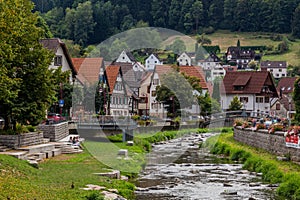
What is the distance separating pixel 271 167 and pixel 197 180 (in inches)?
166

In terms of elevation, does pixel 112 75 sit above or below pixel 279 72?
below

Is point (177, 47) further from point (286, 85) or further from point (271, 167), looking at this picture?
point (271, 167)

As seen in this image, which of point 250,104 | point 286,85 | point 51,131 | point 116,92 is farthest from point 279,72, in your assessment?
point 51,131

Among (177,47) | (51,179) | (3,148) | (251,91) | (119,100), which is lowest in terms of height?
(51,179)

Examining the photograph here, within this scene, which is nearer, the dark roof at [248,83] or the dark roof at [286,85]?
the dark roof at [248,83]

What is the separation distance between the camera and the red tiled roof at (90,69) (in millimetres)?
75912

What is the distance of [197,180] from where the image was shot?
34.3 meters

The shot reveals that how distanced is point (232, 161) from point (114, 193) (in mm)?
21061

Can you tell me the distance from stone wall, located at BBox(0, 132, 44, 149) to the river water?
7632mm

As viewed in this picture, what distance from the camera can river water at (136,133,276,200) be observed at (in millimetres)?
28672

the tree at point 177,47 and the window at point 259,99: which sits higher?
the tree at point 177,47

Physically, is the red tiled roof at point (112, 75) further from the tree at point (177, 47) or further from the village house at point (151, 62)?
the tree at point (177, 47)

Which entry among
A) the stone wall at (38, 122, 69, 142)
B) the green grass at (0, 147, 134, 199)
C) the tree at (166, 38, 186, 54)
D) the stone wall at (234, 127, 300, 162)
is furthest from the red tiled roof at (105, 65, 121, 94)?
the tree at (166, 38, 186, 54)

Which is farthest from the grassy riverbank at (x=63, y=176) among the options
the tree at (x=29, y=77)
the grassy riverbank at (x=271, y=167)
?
the grassy riverbank at (x=271, y=167)
